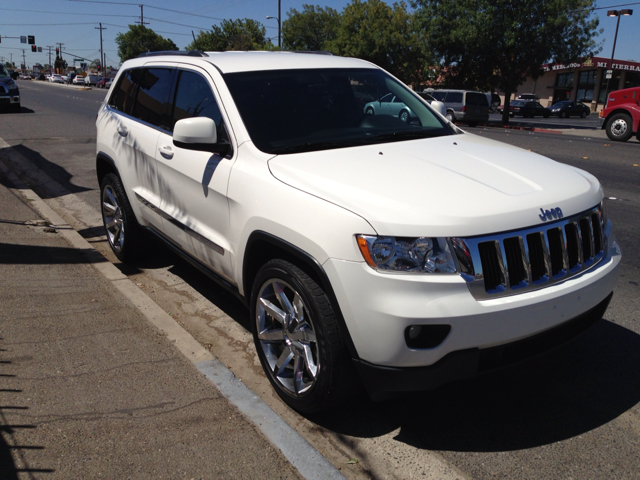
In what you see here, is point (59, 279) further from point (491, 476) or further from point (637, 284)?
point (637, 284)

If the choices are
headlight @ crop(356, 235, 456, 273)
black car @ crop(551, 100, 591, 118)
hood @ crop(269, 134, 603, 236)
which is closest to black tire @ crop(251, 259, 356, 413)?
headlight @ crop(356, 235, 456, 273)

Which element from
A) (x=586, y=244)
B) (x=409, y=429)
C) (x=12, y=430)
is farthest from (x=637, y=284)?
(x=12, y=430)

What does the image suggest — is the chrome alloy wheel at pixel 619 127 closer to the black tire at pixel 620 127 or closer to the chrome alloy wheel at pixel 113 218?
the black tire at pixel 620 127

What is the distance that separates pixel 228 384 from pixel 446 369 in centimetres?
137

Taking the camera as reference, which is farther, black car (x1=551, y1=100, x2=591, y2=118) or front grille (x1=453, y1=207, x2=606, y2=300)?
black car (x1=551, y1=100, x2=591, y2=118)

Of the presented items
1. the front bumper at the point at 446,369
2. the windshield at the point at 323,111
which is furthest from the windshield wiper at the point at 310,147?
the front bumper at the point at 446,369

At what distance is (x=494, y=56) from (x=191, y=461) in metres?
32.6

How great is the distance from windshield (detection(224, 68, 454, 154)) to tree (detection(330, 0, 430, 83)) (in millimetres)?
44842

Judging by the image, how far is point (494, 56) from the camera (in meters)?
31.6

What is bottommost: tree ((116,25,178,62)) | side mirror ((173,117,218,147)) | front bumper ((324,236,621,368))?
front bumper ((324,236,621,368))

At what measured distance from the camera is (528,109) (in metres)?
44.3

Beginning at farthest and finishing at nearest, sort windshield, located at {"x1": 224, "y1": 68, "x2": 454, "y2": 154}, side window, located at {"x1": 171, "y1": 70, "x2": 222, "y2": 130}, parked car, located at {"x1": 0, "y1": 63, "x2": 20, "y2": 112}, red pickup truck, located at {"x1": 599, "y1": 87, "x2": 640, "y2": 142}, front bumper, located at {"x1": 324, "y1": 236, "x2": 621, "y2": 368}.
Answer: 1. parked car, located at {"x1": 0, "y1": 63, "x2": 20, "y2": 112}
2. red pickup truck, located at {"x1": 599, "y1": 87, "x2": 640, "y2": 142}
3. side window, located at {"x1": 171, "y1": 70, "x2": 222, "y2": 130}
4. windshield, located at {"x1": 224, "y1": 68, "x2": 454, "y2": 154}
5. front bumper, located at {"x1": 324, "y1": 236, "x2": 621, "y2": 368}

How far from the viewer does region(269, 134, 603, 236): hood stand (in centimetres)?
254

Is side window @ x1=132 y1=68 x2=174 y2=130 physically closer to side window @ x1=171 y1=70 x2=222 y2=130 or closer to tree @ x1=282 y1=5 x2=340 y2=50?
side window @ x1=171 y1=70 x2=222 y2=130
